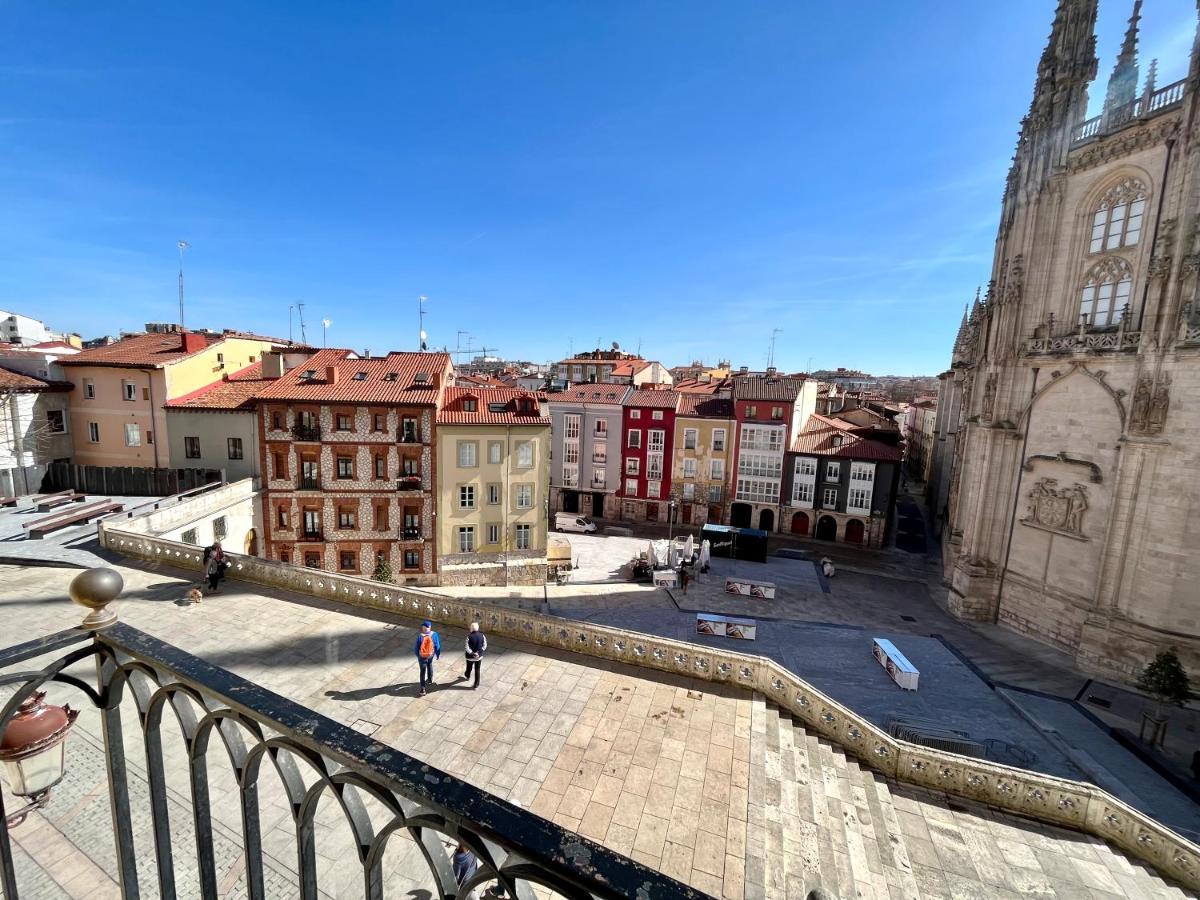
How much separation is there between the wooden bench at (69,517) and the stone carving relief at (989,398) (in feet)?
132

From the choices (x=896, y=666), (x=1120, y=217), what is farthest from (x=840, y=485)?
(x=896, y=666)

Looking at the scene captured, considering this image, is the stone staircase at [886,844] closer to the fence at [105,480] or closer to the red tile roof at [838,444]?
the fence at [105,480]

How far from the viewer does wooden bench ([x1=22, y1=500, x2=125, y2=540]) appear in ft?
59.8

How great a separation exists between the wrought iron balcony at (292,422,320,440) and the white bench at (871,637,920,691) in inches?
1105

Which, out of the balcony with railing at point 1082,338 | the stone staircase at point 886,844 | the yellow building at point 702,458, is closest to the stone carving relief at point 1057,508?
the balcony with railing at point 1082,338

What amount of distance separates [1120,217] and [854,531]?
24.8m

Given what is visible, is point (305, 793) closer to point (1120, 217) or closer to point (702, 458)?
point (1120, 217)

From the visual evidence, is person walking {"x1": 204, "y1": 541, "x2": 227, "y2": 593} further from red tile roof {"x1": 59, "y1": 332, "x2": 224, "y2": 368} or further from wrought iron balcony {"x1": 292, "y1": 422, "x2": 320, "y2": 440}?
red tile roof {"x1": 59, "y1": 332, "x2": 224, "y2": 368}

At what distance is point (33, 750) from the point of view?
262cm

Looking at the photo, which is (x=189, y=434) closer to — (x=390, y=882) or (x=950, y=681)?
(x=390, y=882)

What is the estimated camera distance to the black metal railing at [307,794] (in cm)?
144

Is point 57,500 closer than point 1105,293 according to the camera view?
Yes

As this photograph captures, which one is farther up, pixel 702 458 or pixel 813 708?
pixel 702 458

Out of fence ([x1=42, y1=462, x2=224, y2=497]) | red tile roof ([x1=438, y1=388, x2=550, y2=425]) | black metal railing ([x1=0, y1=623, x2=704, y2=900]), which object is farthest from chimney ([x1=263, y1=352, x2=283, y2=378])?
black metal railing ([x1=0, y1=623, x2=704, y2=900])
